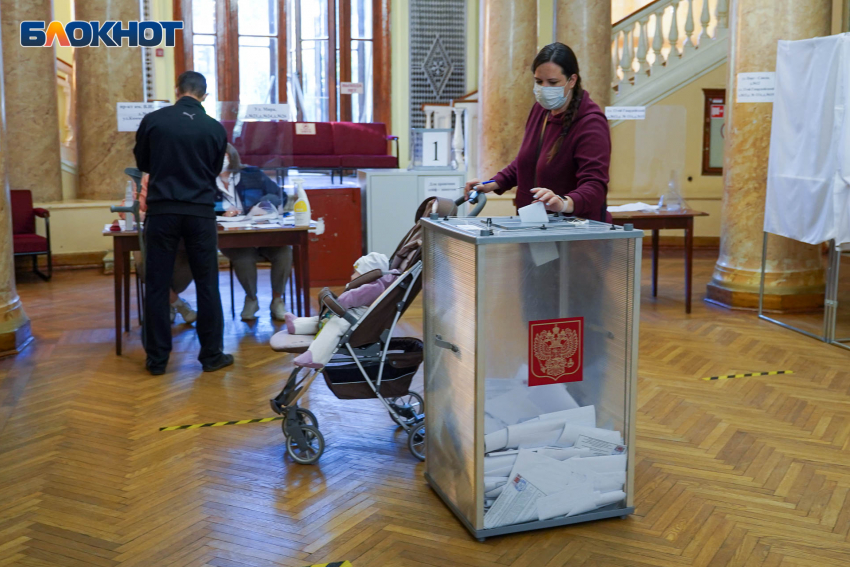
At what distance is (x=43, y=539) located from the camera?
285 cm

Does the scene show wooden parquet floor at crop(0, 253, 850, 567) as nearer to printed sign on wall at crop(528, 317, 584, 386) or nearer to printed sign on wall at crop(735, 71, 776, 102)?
printed sign on wall at crop(528, 317, 584, 386)

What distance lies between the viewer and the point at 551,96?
10.4 ft

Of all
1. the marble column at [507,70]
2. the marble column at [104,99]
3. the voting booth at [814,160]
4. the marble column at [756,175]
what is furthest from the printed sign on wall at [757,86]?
the marble column at [104,99]

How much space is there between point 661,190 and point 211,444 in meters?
7.17

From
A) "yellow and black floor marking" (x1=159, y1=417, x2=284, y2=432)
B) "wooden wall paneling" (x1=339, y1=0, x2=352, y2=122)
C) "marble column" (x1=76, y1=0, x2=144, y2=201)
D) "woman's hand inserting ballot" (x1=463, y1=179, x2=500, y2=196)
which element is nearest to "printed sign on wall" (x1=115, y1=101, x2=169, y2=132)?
"marble column" (x1=76, y1=0, x2=144, y2=201)

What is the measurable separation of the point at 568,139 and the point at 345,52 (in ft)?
33.9

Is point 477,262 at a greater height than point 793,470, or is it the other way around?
point 477,262

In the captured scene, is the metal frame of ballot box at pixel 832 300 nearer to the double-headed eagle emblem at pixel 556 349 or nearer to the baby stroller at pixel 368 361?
the baby stroller at pixel 368 361

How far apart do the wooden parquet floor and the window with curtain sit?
800 cm

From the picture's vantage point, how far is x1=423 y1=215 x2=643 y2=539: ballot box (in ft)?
8.82

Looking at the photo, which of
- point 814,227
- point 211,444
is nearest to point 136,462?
point 211,444

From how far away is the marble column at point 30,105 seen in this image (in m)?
8.48

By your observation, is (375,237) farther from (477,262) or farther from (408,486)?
(477,262)

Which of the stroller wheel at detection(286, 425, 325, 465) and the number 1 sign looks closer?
the stroller wheel at detection(286, 425, 325, 465)
